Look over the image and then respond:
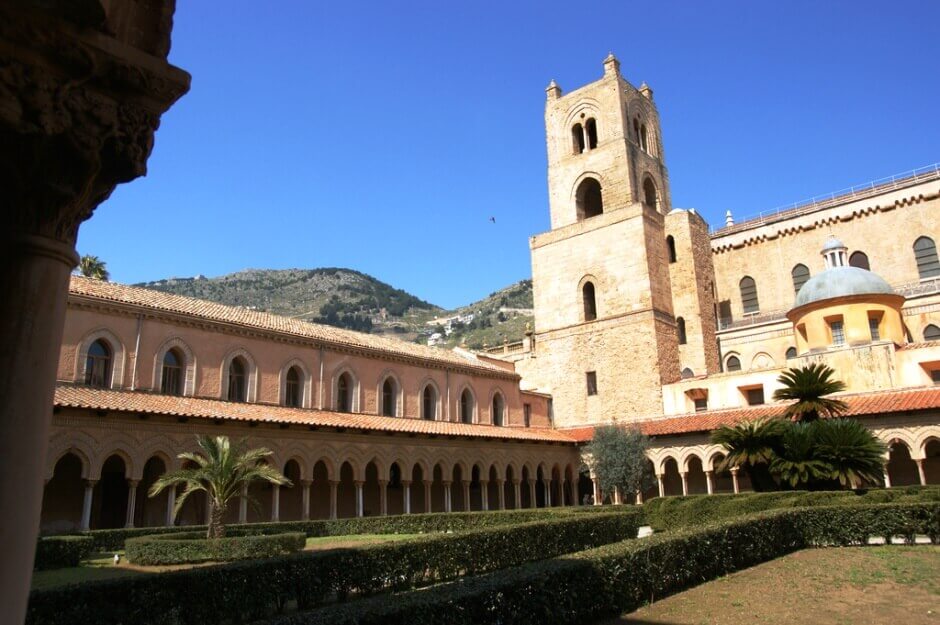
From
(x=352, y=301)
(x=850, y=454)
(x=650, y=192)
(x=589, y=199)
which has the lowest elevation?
(x=850, y=454)

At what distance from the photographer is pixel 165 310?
2542 centimetres

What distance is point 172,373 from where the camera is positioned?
2573 cm

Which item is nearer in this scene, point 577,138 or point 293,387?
point 293,387

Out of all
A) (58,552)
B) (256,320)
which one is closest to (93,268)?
(256,320)

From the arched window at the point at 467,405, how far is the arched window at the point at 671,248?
575 inches

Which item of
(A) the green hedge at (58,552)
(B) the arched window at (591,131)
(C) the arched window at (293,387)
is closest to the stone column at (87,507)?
(A) the green hedge at (58,552)

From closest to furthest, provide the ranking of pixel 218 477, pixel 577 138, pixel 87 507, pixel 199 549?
1. pixel 199 549
2. pixel 218 477
3. pixel 87 507
4. pixel 577 138

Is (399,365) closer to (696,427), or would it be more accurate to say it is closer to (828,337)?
(696,427)

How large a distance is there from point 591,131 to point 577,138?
0.99m

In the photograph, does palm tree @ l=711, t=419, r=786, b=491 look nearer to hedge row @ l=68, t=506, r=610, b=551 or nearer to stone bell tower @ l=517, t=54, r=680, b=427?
hedge row @ l=68, t=506, r=610, b=551

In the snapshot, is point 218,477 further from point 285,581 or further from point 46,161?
point 46,161

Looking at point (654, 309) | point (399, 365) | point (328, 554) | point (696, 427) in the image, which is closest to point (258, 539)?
point (328, 554)

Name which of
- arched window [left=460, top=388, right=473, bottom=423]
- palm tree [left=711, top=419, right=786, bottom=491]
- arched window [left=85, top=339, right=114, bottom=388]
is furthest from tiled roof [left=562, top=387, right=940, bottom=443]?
arched window [left=85, top=339, right=114, bottom=388]

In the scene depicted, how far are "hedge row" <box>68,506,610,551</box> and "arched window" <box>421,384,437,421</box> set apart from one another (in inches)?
385
